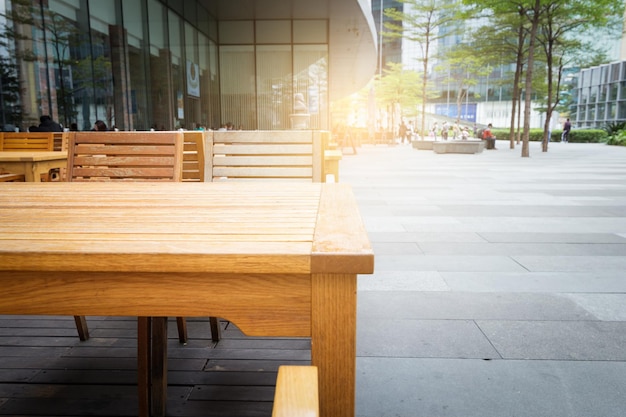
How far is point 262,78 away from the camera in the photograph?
17.9 m

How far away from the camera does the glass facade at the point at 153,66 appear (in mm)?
9484

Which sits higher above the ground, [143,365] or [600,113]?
[600,113]

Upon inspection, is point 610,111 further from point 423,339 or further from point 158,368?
point 158,368

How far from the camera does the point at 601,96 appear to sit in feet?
124

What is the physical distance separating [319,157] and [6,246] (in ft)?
7.18

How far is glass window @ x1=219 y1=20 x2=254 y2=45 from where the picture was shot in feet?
59.4

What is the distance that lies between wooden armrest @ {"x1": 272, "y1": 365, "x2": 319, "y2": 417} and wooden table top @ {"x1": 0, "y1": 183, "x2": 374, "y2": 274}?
0.25 m

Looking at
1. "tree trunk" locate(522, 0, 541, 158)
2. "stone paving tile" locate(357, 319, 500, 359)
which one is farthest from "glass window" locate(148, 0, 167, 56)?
"stone paving tile" locate(357, 319, 500, 359)

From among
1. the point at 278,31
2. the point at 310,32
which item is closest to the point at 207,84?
the point at 278,31

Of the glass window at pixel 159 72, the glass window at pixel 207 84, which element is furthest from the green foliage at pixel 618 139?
the glass window at pixel 159 72

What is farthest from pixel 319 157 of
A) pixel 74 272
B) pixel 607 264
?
pixel 607 264

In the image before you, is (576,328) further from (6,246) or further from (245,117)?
(245,117)

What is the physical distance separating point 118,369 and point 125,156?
1223 mm

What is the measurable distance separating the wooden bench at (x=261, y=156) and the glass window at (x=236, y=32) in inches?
627
